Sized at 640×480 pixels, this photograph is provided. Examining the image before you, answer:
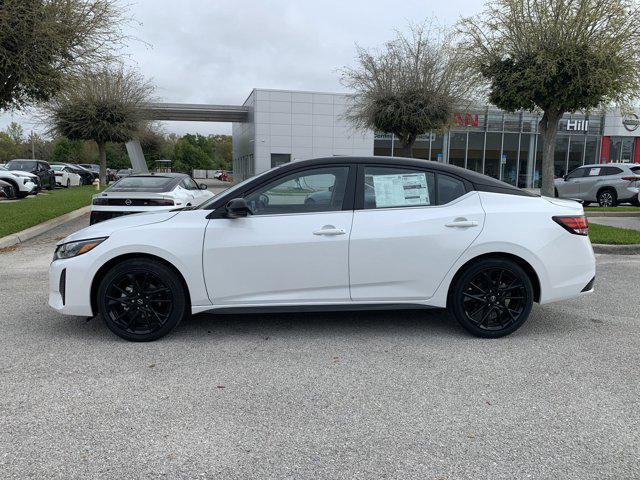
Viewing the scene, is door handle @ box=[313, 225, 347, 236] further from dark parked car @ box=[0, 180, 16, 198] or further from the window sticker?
dark parked car @ box=[0, 180, 16, 198]

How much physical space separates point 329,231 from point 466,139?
33728mm

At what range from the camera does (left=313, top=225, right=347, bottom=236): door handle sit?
4.38m

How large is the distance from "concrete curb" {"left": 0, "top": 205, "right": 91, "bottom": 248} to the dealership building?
23370mm

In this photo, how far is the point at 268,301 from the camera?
4.46 m

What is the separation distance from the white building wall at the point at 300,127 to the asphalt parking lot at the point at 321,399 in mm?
34113

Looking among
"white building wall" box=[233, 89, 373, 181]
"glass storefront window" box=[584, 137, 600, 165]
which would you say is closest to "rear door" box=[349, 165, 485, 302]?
"white building wall" box=[233, 89, 373, 181]

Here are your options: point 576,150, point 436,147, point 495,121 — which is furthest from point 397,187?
point 576,150

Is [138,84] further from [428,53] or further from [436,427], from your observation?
[436,427]

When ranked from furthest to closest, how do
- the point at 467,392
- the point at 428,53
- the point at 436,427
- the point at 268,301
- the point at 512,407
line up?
the point at 428,53 → the point at 268,301 → the point at 467,392 → the point at 512,407 → the point at 436,427

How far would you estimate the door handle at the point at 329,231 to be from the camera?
4.38 metres

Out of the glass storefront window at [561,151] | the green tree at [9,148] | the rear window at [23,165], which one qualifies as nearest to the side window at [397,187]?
the rear window at [23,165]

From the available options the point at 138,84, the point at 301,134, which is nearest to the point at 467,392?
the point at 138,84

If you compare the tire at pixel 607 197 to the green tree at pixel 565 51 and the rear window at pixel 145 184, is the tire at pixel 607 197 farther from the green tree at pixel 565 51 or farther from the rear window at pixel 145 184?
the rear window at pixel 145 184

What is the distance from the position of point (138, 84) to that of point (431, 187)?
3117 cm
